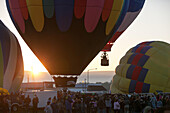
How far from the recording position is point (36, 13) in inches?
669

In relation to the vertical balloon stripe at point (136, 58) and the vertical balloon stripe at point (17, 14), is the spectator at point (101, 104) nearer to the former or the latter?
the vertical balloon stripe at point (17, 14)

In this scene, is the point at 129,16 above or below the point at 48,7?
above

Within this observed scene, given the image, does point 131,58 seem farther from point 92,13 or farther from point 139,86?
point 92,13

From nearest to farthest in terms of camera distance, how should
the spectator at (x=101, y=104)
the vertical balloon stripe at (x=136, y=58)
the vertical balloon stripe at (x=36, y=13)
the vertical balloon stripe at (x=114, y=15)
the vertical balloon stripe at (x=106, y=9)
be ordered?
the spectator at (x=101, y=104), the vertical balloon stripe at (x=36, y=13), the vertical balloon stripe at (x=106, y=9), the vertical balloon stripe at (x=114, y=15), the vertical balloon stripe at (x=136, y=58)

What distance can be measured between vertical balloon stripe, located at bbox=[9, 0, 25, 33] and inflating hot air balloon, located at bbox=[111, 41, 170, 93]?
29.1 ft

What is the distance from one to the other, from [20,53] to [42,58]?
19.6 feet

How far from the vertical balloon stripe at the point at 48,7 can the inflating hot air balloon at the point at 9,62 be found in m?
5.93

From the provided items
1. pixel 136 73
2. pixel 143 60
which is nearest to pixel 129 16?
pixel 143 60

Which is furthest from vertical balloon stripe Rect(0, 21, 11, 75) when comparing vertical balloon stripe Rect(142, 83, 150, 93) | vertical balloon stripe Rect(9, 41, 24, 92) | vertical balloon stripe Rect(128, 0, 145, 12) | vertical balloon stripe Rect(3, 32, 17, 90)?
vertical balloon stripe Rect(128, 0, 145, 12)

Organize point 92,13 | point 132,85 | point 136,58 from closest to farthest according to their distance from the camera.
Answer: point 92,13 → point 132,85 → point 136,58

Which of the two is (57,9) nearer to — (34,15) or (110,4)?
(34,15)

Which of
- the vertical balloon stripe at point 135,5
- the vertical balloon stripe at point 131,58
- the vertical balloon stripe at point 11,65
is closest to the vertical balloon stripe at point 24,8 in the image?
the vertical balloon stripe at point 11,65

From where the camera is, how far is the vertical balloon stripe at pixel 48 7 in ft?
54.0

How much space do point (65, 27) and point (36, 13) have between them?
1.81 m
